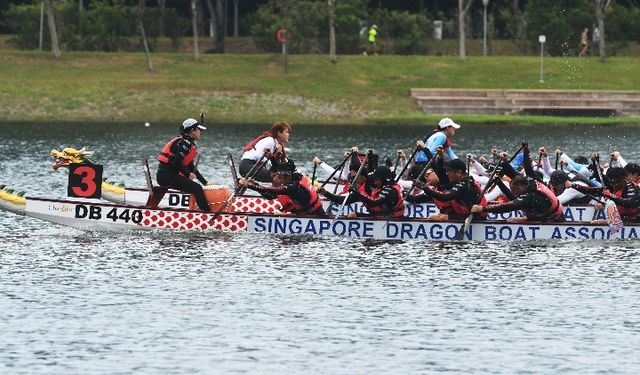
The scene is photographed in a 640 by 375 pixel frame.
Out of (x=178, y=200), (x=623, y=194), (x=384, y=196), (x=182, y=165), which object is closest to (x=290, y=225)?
(x=384, y=196)

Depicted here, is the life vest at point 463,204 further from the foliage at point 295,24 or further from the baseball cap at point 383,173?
→ the foliage at point 295,24

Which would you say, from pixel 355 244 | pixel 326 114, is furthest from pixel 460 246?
pixel 326 114

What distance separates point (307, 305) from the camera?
81.9 feet

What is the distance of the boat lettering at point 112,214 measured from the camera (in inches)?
1241

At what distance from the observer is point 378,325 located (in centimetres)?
2353

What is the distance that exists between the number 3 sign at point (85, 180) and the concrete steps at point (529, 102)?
45053 mm

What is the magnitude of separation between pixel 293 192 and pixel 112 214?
12.2ft

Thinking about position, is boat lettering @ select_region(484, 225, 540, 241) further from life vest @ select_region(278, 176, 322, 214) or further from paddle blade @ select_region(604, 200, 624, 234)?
life vest @ select_region(278, 176, 322, 214)

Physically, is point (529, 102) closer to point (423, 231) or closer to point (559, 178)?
point (559, 178)

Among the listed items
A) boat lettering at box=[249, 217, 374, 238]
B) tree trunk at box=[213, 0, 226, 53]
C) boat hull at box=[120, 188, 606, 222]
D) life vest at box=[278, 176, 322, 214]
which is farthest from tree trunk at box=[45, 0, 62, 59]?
boat lettering at box=[249, 217, 374, 238]

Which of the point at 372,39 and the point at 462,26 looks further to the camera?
the point at 372,39

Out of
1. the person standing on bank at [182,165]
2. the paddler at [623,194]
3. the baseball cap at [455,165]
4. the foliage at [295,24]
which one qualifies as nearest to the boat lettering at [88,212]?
the person standing on bank at [182,165]

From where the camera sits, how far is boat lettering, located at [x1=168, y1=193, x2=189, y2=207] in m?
34.9

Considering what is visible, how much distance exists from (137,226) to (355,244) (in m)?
4.46
